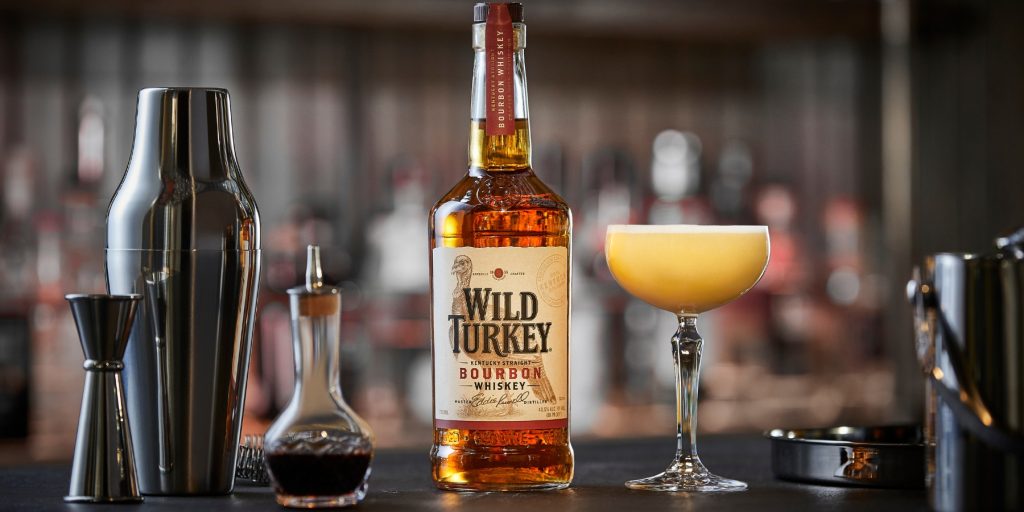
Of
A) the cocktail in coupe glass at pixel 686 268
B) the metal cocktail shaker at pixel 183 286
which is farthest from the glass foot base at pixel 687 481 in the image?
the metal cocktail shaker at pixel 183 286

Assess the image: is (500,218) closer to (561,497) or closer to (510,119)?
(510,119)

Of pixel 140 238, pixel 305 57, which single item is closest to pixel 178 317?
pixel 140 238

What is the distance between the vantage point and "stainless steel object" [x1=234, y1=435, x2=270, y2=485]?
0.97 m

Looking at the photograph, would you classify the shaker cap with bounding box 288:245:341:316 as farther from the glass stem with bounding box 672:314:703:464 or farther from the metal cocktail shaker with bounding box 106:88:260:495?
the glass stem with bounding box 672:314:703:464

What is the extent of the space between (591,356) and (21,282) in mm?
1285

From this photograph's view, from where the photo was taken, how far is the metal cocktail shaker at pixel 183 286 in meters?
0.91

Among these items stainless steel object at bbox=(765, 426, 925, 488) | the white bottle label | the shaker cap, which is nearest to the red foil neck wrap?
the white bottle label

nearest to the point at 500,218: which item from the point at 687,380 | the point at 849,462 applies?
the point at 687,380

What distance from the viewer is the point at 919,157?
3.64m

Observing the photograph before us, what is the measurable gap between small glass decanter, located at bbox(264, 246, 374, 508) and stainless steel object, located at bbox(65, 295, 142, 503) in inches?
4.0

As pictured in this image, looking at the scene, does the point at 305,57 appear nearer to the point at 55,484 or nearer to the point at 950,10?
the point at 950,10

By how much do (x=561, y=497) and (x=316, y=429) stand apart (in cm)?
18

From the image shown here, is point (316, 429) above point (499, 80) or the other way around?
the other way around

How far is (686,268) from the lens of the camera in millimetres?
1008
